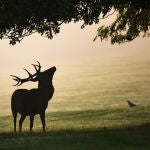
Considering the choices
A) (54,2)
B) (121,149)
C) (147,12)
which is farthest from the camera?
(147,12)

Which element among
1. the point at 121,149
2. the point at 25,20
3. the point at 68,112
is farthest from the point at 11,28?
the point at 68,112

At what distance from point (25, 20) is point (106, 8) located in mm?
4060

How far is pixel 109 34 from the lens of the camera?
33.0 metres

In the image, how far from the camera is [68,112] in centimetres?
3925

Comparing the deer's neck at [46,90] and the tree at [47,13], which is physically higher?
the tree at [47,13]

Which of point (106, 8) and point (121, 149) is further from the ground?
point (106, 8)

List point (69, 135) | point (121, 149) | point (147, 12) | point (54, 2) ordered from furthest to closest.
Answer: point (147, 12) < point (54, 2) < point (69, 135) < point (121, 149)

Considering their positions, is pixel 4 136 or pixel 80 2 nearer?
pixel 4 136

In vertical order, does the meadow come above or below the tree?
below

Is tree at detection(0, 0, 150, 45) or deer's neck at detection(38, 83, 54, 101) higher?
tree at detection(0, 0, 150, 45)

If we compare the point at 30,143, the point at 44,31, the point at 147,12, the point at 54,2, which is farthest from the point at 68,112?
the point at 30,143

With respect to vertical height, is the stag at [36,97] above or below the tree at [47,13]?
below

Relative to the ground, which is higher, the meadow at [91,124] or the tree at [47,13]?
the tree at [47,13]

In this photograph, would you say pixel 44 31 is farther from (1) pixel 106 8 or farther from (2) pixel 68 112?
(2) pixel 68 112
